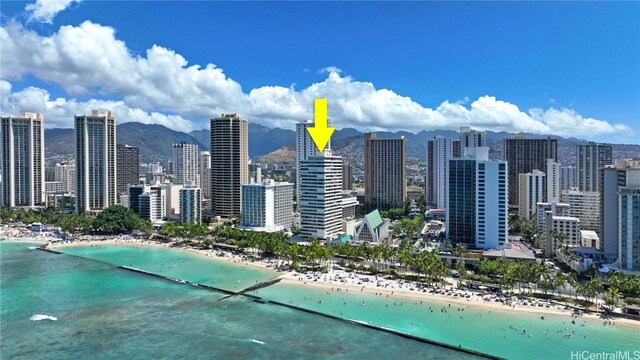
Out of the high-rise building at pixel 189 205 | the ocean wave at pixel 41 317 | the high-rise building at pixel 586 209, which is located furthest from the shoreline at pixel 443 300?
the high-rise building at pixel 189 205

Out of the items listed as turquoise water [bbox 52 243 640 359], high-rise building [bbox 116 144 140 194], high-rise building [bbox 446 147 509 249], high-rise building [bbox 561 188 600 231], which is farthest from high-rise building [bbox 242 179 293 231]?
high-rise building [bbox 116 144 140 194]

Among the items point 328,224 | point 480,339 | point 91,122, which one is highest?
point 91,122

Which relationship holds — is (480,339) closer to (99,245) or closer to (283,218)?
(283,218)

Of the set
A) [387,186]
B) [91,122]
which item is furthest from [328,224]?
[91,122]

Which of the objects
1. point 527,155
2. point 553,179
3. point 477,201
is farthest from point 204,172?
point 477,201

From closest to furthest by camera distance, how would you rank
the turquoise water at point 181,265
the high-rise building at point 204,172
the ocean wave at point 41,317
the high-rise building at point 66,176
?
the ocean wave at point 41,317, the turquoise water at point 181,265, the high-rise building at point 66,176, the high-rise building at point 204,172

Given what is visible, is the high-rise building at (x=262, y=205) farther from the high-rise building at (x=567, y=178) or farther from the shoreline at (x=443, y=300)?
the high-rise building at (x=567, y=178)
